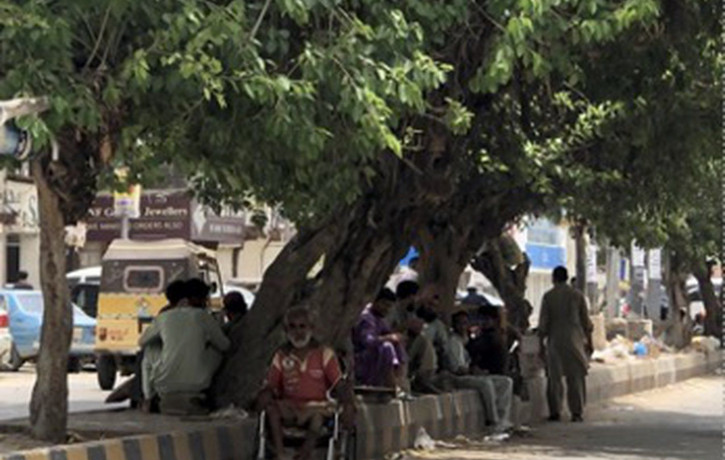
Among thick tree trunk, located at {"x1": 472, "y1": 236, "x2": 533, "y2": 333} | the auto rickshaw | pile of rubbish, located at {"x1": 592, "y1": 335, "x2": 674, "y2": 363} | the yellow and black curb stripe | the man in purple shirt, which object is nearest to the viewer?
the yellow and black curb stripe

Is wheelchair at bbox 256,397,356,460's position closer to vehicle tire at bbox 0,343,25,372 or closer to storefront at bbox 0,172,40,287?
vehicle tire at bbox 0,343,25,372

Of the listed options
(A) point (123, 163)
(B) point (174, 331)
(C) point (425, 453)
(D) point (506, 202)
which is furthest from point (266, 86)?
(D) point (506, 202)

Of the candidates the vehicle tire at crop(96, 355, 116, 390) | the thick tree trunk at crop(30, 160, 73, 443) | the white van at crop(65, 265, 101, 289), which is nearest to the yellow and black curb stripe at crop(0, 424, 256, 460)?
the thick tree trunk at crop(30, 160, 73, 443)

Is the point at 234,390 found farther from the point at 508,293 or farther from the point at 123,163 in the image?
the point at 508,293

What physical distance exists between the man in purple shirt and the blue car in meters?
12.8

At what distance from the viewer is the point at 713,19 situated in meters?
13.0

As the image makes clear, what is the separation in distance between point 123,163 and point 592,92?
6.44 meters

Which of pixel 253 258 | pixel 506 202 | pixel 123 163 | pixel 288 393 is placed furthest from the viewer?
pixel 253 258

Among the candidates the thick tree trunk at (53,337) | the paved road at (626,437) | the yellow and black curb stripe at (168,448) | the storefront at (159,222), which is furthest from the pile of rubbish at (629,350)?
the thick tree trunk at (53,337)

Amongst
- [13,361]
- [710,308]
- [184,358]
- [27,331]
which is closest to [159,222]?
[13,361]

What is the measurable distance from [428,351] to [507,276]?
9.04 m

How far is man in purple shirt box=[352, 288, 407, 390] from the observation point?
14.2m

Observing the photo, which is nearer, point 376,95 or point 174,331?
point 376,95

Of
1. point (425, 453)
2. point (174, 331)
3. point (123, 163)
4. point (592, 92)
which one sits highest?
point (592, 92)
